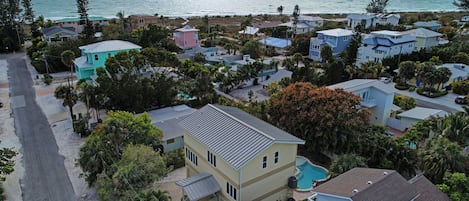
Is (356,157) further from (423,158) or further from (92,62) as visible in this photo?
(92,62)

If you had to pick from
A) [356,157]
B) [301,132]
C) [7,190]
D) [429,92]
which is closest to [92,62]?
[7,190]

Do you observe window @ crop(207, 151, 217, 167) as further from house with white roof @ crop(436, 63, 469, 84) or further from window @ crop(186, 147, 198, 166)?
house with white roof @ crop(436, 63, 469, 84)

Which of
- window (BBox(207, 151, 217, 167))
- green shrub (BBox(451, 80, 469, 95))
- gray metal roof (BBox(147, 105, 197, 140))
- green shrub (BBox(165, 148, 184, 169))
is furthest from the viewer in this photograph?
green shrub (BBox(451, 80, 469, 95))

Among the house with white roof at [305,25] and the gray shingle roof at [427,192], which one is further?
the house with white roof at [305,25]

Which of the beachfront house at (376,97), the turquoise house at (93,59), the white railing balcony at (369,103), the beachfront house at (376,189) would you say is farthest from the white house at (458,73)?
the turquoise house at (93,59)

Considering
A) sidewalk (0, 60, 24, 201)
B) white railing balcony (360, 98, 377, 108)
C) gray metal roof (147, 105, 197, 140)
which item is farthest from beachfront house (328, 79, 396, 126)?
sidewalk (0, 60, 24, 201)

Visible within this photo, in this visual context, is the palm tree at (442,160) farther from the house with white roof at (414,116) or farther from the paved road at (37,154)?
the paved road at (37,154)

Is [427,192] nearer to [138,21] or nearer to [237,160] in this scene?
[237,160]
